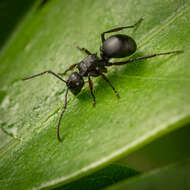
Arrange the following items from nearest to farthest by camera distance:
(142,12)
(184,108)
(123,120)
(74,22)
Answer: (184,108) < (123,120) < (142,12) < (74,22)

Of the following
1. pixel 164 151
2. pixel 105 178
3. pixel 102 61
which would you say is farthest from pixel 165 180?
pixel 102 61

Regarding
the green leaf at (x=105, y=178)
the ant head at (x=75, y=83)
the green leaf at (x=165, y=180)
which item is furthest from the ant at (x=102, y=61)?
the green leaf at (x=165, y=180)

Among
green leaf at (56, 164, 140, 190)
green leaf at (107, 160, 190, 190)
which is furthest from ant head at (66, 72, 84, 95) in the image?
green leaf at (107, 160, 190, 190)

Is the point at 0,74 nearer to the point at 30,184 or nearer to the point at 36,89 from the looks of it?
the point at 36,89

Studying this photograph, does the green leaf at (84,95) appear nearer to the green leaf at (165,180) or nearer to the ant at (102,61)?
the ant at (102,61)

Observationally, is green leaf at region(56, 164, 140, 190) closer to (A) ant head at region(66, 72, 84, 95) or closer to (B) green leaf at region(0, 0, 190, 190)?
(B) green leaf at region(0, 0, 190, 190)

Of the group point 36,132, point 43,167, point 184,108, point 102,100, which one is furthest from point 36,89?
point 184,108
